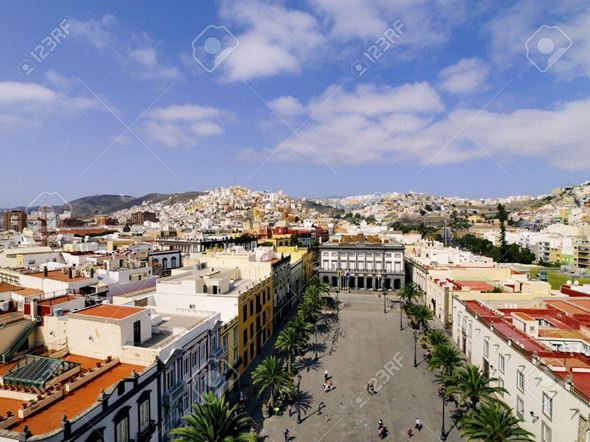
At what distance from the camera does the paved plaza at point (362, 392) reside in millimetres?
28125

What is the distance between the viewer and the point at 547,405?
2336 centimetres

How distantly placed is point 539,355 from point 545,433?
478cm

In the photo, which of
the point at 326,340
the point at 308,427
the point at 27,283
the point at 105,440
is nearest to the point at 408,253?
the point at 326,340

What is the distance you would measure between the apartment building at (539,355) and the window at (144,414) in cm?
2279

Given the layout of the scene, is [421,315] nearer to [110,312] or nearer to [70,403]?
[110,312]

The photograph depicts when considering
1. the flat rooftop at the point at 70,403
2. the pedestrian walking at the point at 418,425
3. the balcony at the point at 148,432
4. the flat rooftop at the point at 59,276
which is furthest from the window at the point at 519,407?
the flat rooftop at the point at 59,276

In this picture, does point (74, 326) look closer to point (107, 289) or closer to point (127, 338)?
point (127, 338)

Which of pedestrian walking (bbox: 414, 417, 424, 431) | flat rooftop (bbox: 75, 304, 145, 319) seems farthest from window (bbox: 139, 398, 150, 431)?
pedestrian walking (bbox: 414, 417, 424, 431)

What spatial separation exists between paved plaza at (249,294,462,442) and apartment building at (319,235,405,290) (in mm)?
29363

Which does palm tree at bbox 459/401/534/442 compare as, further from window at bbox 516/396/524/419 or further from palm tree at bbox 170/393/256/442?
palm tree at bbox 170/393/256/442

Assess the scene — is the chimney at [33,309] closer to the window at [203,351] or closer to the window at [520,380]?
the window at [203,351]

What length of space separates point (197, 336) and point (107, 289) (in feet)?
54.6

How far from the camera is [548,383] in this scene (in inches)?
921

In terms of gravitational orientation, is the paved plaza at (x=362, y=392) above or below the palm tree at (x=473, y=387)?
below
